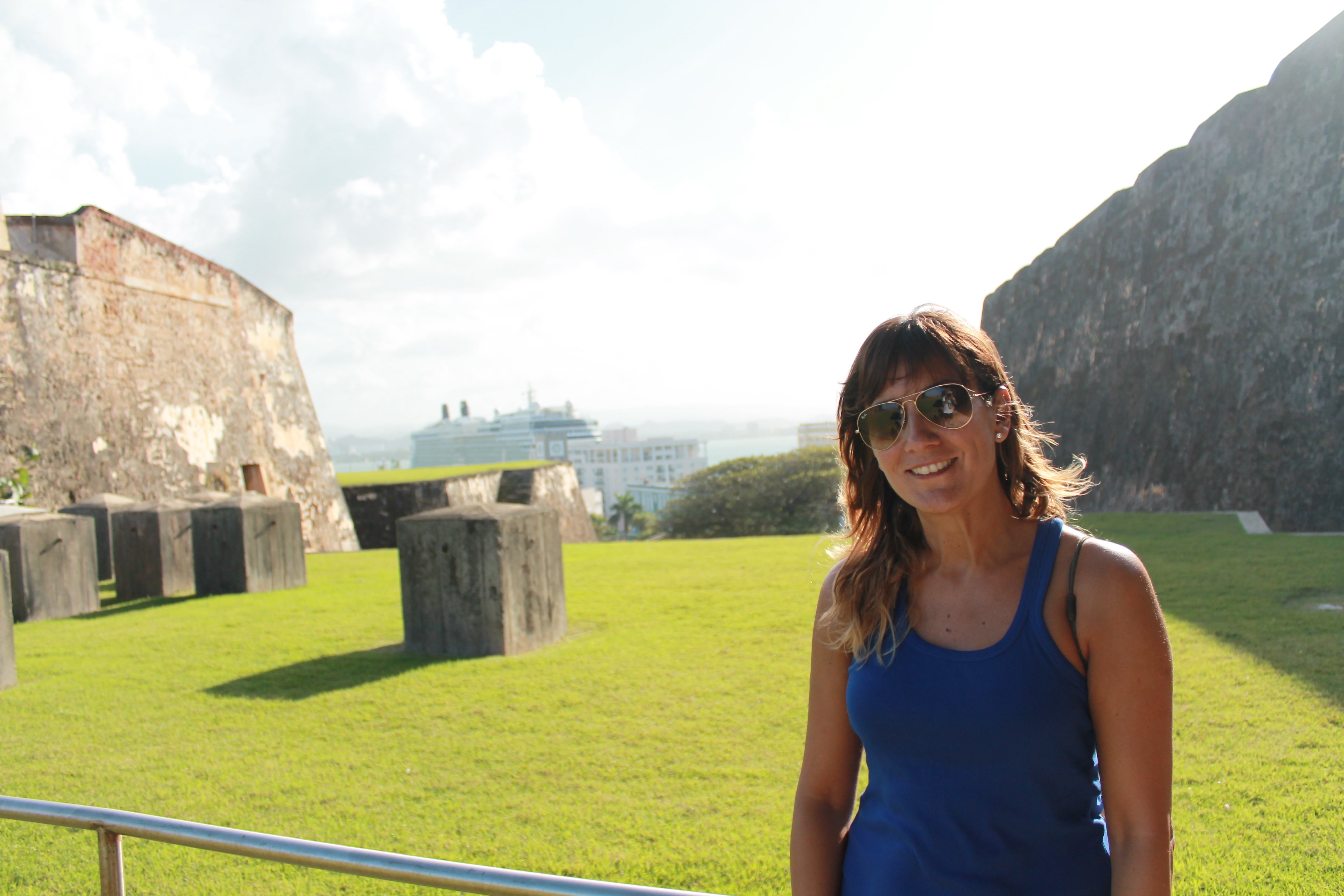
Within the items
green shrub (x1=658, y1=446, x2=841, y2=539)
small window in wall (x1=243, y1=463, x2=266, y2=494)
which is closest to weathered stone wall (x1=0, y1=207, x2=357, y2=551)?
small window in wall (x1=243, y1=463, x2=266, y2=494)

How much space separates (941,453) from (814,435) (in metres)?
43.6

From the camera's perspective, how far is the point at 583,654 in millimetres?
5641

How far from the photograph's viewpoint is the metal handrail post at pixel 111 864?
1.74 metres

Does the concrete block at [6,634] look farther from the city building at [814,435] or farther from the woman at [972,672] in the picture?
the city building at [814,435]

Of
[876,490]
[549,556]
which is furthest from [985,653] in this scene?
[549,556]

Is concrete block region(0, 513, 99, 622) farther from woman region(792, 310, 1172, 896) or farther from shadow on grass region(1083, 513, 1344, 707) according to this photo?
shadow on grass region(1083, 513, 1344, 707)

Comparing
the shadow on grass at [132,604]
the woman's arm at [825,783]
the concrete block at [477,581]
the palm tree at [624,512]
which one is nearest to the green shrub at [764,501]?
the shadow on grass at [132,604]

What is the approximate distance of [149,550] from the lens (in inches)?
332

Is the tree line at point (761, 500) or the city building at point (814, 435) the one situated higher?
the city building at point (814, 435)

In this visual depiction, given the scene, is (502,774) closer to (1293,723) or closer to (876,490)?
(876,490)

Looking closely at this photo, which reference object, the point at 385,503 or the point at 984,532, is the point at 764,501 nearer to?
the point at 385,503

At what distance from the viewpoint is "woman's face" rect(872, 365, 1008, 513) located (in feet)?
4.69

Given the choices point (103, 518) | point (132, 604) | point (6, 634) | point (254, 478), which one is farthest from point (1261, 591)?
point (254, 478)

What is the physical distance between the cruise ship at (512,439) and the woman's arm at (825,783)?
288ft
